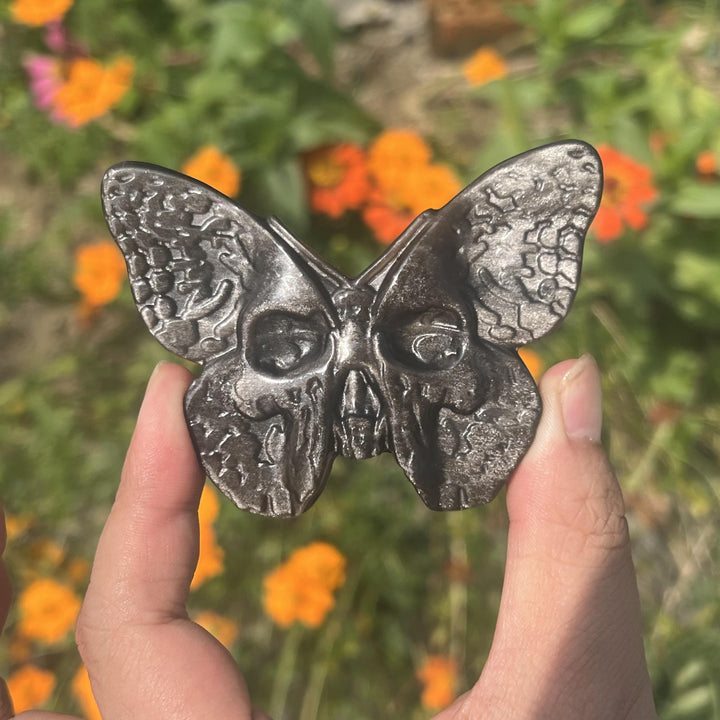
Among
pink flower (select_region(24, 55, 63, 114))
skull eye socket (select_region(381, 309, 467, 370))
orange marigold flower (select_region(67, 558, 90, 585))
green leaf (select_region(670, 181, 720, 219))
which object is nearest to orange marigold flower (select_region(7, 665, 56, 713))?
orange marigold flower (select_region(67, 558, 90, 585))

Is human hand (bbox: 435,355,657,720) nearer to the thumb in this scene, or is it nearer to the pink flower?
the thumb

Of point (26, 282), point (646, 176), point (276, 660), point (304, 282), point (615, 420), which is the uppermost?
point (304, 282)

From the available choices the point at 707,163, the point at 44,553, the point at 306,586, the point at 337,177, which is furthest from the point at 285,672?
the point at 707,163

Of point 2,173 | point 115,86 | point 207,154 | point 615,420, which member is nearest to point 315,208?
point 207,154

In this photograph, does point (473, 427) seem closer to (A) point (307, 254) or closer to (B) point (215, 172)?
(A) point (307, 254)

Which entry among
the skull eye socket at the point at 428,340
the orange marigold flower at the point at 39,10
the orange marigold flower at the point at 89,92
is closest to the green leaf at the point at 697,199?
the skull eye socket at the point at 428,340

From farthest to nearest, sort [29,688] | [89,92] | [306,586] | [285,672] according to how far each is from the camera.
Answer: [89,92], [285,672], [29,688], [306,586]

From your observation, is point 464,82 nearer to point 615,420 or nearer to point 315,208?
point 315,208
